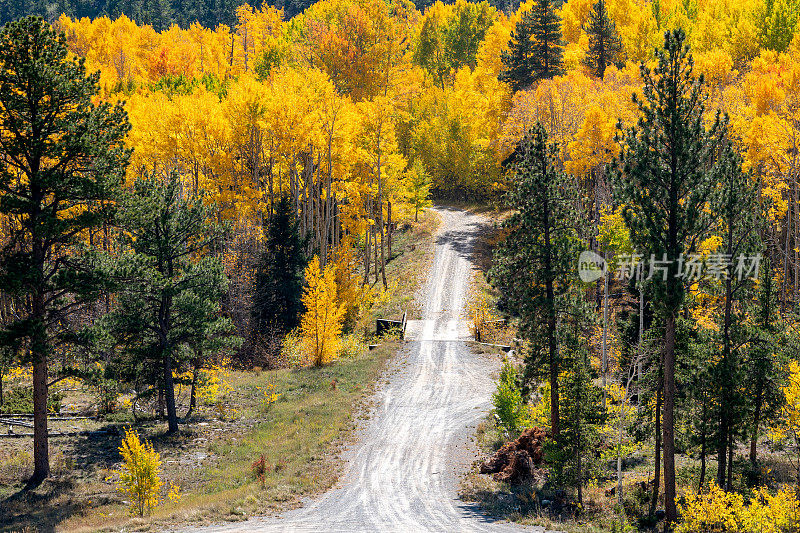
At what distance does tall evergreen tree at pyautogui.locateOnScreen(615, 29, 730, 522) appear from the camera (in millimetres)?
19578

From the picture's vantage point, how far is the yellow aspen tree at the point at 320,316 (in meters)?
37.9

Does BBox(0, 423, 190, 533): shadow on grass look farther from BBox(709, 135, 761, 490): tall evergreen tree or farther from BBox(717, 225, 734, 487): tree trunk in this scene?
BBox(709, 135, 761, 490): tall evergreen tree

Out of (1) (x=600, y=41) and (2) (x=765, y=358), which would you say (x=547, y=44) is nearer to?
(1) (x=600, y=41)

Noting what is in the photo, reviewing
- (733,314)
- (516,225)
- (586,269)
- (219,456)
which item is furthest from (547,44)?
(219,456)

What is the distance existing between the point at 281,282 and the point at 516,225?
2027cm

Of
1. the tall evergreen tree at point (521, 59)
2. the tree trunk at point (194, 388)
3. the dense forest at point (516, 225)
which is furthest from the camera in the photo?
the tall evergreen tree at point (521, 59)

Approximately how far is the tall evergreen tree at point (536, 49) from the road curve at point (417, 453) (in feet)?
67.2

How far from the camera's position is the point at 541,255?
25188 millimetres

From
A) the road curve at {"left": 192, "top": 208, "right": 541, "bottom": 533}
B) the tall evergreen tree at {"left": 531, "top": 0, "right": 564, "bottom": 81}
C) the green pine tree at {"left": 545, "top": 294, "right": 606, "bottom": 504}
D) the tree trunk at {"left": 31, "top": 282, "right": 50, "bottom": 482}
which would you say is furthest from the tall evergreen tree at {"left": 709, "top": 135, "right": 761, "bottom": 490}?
the tall evergreen tree at {"left": 531, "top": 0, "right": 564, "bottom": 81}

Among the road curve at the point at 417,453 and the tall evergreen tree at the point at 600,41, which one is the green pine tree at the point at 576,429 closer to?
the road curve at the point at 417,453

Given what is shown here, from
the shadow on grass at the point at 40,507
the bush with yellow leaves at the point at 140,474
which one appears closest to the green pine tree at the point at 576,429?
the bush with yellow leaves at the point at 140,474

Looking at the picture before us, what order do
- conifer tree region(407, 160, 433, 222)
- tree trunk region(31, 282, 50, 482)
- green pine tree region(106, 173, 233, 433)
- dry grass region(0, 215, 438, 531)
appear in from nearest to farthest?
dry grass region(0, 215, 438, 531) < tree trunk region(31, 282, 50, 482) < green pine tree region(106, 173, 233, 433) < conifer tree region(407, 160, 433, 222)

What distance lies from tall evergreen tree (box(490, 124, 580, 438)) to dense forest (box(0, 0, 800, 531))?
8 cm

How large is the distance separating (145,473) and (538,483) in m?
13.1
